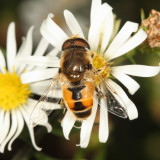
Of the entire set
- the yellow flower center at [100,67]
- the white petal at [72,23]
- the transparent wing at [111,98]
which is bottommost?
the transparent wing at [111,98]

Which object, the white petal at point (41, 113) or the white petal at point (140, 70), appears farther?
the white petal at point (41, 113)

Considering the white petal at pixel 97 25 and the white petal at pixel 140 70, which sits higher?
the white petal at pixel 97 25

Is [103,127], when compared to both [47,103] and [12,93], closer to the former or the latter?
[47,103]

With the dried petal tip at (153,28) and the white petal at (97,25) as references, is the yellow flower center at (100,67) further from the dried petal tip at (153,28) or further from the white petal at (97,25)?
the dried petal tip at (153,28)

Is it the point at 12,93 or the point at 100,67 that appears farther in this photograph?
the point at 12,93

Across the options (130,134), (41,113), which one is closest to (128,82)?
(41,113)

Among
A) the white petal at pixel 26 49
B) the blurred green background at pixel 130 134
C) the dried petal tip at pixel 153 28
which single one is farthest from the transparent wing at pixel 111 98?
the blurred green background at pixel 130 134
